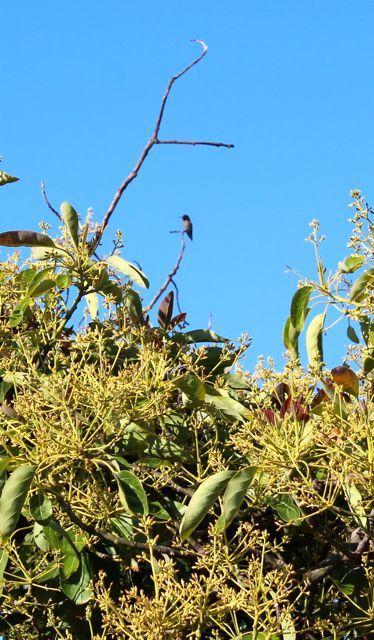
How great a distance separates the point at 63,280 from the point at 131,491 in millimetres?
537

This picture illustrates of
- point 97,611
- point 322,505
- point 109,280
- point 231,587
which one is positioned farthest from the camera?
point 109,280

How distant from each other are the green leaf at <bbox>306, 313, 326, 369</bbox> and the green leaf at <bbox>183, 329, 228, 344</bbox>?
0.99 ft

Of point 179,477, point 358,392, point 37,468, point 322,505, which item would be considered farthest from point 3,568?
point 358,392

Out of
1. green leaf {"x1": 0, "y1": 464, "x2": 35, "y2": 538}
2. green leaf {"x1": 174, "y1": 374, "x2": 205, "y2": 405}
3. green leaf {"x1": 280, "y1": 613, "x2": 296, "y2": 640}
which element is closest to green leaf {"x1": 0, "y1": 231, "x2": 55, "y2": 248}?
green leaf {"x1": 174, "y1": 374, "x2": 205, "y2": 405}

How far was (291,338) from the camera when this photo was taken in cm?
212

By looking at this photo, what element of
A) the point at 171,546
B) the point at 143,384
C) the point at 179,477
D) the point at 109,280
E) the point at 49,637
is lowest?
the point at 49,637

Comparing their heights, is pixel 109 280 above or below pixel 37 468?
above

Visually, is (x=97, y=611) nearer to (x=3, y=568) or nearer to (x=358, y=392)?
(x=3, y=568)

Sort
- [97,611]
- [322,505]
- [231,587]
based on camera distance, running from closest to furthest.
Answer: [322,505]
[231,587]
[97,611]

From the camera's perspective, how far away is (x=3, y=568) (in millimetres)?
1945

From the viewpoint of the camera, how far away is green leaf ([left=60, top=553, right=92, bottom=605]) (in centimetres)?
196

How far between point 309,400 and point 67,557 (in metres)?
0.55

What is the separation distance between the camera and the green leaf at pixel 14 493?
5.89 ft

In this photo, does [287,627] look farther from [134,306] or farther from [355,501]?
[134,306]
